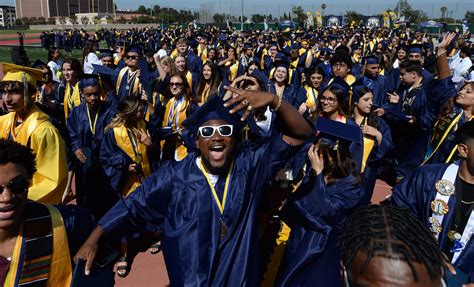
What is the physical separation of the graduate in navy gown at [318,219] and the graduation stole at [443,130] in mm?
1749

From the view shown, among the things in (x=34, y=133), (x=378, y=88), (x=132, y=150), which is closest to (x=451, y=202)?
(x=34, y=133)

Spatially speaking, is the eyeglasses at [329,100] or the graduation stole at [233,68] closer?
the eyeglasses at [329,100]

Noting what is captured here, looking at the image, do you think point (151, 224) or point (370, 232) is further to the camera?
point (151, 224)

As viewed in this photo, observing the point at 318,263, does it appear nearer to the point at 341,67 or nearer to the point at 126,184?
the point at 126,184

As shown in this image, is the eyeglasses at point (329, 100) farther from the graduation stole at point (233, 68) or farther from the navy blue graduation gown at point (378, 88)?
the graduation stole at point (233, 68)

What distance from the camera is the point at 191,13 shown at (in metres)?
104

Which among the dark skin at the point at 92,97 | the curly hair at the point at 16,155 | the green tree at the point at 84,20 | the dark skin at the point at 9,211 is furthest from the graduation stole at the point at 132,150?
the green tree at the point at 84,20

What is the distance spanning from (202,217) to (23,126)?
5.49ft

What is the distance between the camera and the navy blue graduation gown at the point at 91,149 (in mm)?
5332

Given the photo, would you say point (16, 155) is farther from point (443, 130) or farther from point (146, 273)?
point (443, 130)

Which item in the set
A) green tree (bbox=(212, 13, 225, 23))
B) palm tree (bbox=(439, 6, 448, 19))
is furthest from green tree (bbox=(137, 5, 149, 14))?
palm tree (bbox=(439, 6, 448, 19))

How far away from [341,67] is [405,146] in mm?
2020

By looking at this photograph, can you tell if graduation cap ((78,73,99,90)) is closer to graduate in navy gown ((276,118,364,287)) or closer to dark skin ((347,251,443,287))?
graduate in navy gown ((276,118,364,287))

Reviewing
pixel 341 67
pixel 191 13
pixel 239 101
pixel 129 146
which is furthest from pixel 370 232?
pixel 191 13
